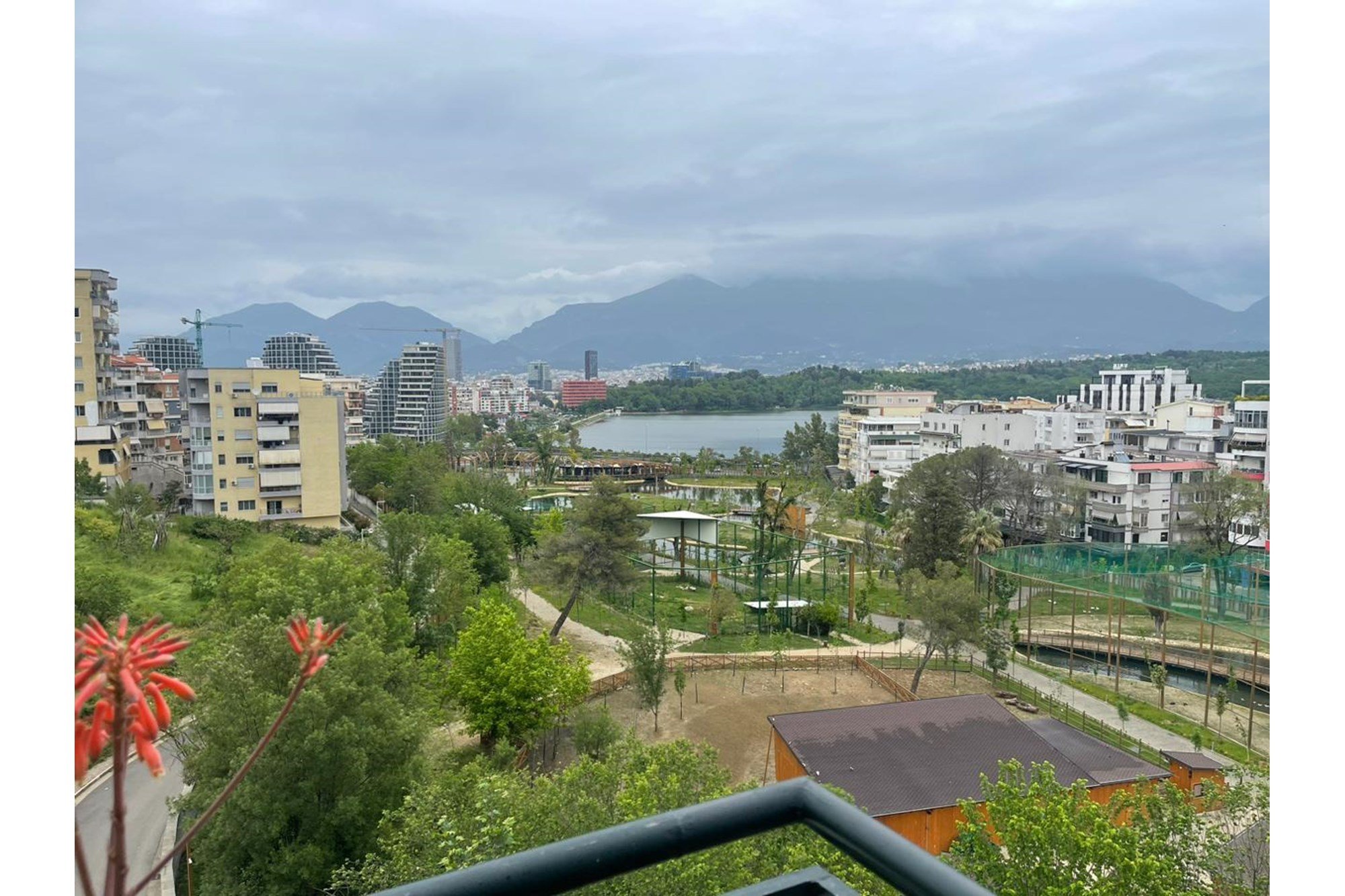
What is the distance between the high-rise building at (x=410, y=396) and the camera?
49562 millimetres

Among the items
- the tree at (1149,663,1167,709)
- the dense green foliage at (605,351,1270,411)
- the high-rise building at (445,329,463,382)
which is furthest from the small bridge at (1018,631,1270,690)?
the high-rise building at (445,329,463,382)

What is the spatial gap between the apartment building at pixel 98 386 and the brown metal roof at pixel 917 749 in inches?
542

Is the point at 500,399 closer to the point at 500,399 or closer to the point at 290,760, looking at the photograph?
the point at 500,399

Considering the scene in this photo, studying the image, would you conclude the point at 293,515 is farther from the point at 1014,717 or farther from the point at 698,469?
the point at 698,469

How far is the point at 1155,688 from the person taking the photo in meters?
10.2

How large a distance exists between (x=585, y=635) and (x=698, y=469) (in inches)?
669

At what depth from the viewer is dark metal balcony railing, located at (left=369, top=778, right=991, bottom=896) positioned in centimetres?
46

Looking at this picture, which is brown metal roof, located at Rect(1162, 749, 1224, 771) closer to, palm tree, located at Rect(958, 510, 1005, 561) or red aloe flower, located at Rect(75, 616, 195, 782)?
palm tree, located at Rect(958, 510, 1005, 561)

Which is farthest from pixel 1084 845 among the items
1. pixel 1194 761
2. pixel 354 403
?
pixel 354 403

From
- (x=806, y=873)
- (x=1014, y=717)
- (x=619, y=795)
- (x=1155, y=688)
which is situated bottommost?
(x=1155, y=688)

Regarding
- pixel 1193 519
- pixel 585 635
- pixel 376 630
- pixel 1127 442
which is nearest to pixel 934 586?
pixel 585 635

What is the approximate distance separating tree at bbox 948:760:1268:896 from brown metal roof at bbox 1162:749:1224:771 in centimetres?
254

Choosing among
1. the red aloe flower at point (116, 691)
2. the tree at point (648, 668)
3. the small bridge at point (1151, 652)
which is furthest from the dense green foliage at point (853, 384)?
the red aloe flower at point (116, 691)

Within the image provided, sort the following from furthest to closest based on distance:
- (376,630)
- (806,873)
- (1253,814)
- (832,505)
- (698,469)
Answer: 1. (698,469)
2. (832,505)
3. (376,630)
4. (1253,814)
5. (806,873)
